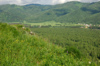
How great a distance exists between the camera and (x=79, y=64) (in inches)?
222

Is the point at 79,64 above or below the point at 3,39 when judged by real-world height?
below

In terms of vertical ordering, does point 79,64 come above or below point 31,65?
below

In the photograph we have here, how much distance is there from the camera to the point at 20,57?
5.75 meters

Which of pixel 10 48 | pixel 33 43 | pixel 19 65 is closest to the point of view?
pixel 19 65

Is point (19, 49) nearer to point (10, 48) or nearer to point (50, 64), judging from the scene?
point (10, 48)

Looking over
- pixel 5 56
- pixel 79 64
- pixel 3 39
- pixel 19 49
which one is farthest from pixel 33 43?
pixel 79 64

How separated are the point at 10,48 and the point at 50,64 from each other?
10.5 ft

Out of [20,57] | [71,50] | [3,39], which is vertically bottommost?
[71,50]

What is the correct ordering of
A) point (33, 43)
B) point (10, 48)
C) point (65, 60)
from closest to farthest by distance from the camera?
point (65, 60), point (10, 48), point (33, 43)

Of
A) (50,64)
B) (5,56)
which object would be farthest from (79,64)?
(5,56)

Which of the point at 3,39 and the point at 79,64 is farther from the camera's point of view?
the point at 3,39

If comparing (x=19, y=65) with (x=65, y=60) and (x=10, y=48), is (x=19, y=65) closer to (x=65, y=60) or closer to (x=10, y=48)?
(x=10, y=48)

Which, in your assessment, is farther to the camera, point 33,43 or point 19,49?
point 33,43

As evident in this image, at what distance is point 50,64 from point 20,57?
6.35ft
